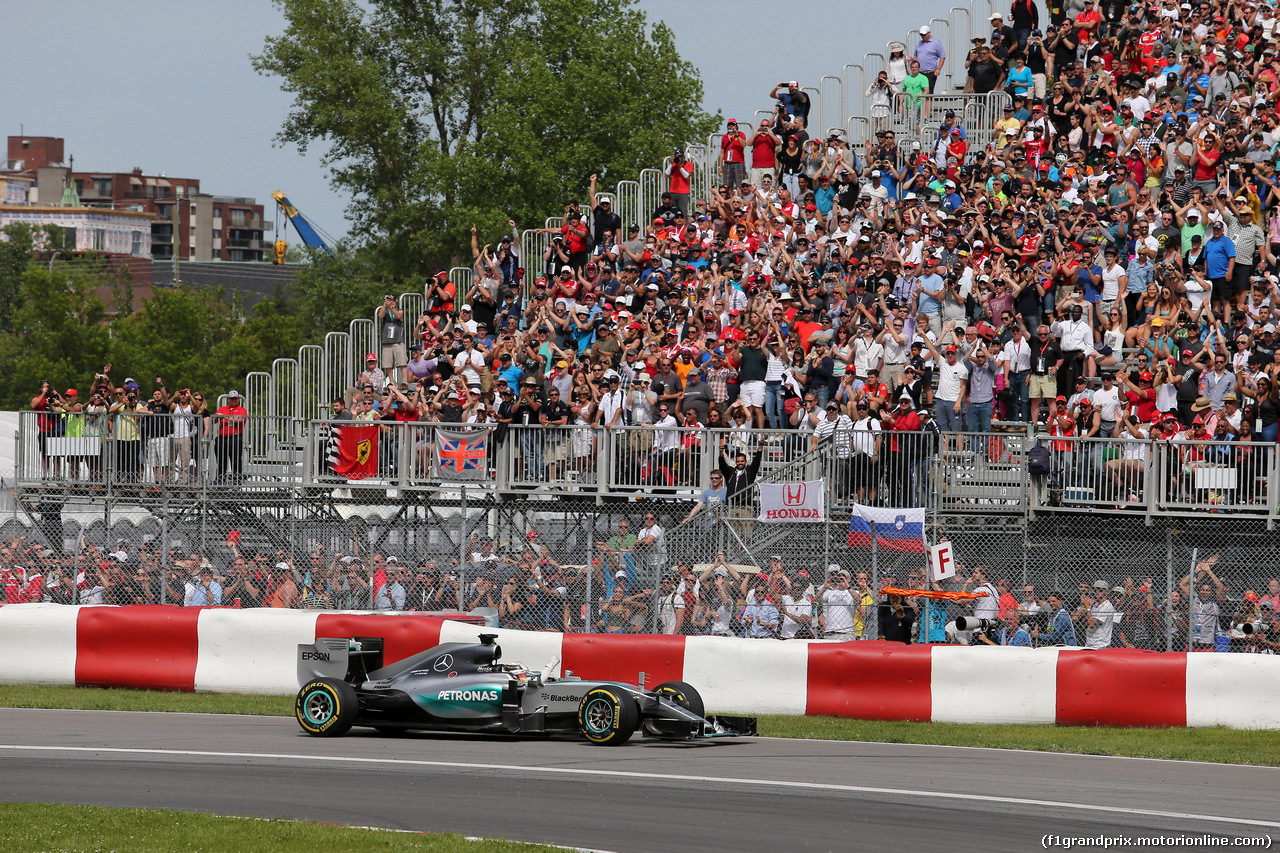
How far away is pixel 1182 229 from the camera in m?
21.0

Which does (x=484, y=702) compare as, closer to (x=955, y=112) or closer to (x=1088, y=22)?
(x=955, y=112)

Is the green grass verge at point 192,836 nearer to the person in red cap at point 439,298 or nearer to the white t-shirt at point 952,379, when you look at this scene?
the white t-shirt at point 952,379

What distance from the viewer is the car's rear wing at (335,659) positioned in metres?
13.6

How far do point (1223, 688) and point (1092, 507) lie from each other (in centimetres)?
392

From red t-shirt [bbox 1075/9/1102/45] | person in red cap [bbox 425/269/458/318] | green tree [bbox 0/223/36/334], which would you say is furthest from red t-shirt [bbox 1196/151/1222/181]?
green tree [bbox 0/223/36/334]

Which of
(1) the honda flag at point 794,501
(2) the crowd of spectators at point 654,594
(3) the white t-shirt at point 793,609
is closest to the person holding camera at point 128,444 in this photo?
(2) the crowd of spectators at point 654,594

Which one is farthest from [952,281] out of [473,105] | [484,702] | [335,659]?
[473,105]

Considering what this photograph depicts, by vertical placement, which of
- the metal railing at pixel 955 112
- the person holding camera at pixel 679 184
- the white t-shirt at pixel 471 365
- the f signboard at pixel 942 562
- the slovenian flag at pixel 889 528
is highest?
the metal railing at pixel 955 112

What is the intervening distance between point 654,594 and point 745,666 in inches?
63.4

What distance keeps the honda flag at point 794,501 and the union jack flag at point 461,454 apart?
3.93m

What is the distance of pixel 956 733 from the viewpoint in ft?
45.4

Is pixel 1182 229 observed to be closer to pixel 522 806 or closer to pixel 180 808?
pixel 522 806

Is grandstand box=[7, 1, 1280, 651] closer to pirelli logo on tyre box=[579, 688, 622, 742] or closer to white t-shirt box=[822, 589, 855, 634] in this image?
white t-shirt box=[822, 589, 855, 634]

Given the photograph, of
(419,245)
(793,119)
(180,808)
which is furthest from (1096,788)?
(419,245)
